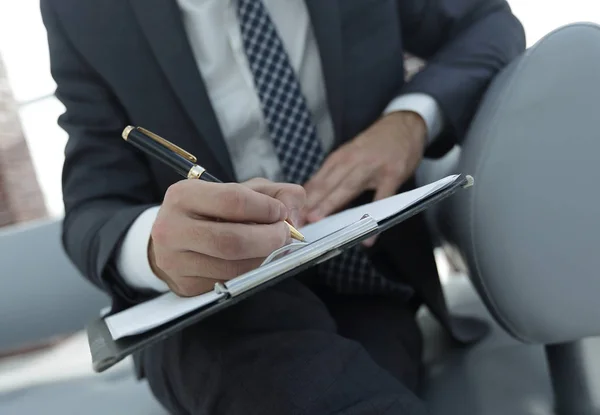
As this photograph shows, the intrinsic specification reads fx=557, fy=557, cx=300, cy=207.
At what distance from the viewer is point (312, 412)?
36 cm

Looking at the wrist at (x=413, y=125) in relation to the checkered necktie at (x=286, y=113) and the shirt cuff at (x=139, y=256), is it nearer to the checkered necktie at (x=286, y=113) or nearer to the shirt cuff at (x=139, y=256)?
the checkered necktie at (x=286, y=113)

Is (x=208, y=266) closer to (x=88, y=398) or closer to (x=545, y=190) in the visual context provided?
(x=545, y=190)

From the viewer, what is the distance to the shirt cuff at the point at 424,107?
55 centimetres

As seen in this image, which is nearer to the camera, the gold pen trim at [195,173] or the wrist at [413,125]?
the gold pen trim at [195,173]

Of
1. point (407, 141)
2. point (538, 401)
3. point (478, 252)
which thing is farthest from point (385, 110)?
point (538, 401)

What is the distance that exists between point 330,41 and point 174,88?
0.53 ft

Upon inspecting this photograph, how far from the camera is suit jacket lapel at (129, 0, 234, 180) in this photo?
54cm

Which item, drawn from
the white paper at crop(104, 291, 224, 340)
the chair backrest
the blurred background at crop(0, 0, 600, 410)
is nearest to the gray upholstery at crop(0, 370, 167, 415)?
the chair backrest

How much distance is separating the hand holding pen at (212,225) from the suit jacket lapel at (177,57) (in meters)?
0.18

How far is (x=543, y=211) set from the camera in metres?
0.40

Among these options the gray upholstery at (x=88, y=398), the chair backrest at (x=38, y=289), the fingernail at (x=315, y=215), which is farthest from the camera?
the chair backrest at (x=38, y=289)

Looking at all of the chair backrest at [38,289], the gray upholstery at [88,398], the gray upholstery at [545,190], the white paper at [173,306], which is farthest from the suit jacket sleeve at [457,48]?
the chair backrest at [38,289]

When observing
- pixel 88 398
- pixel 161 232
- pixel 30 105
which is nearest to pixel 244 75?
pixel 161 232

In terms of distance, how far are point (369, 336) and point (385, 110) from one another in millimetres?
234
